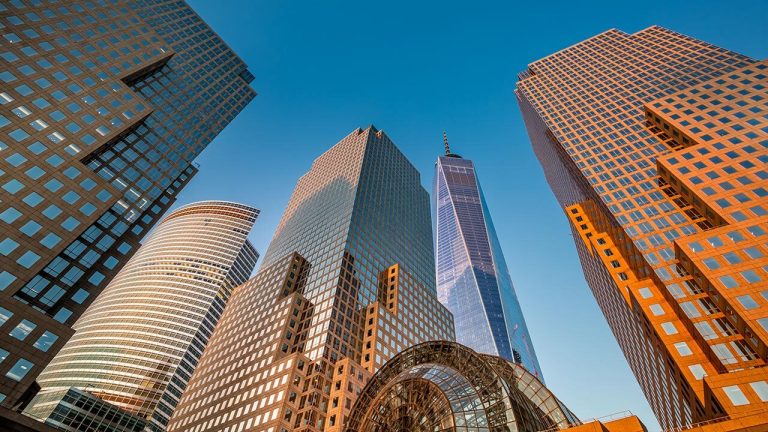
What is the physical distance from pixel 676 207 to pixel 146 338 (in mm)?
163423

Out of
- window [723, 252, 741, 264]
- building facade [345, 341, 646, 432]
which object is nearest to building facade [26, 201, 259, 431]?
building facade [345, 341, 646, 432]

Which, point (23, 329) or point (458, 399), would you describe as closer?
point (458, 399)

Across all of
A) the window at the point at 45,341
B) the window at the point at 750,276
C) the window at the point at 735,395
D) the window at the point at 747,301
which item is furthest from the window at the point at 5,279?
the window at the point at 750,276

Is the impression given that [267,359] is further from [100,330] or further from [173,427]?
[100,330]

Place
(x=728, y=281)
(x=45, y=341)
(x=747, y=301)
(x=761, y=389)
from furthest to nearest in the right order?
(x=45, y=341) < (x=728, y=281) < (x=747, y=301) < (x=761, y=389)

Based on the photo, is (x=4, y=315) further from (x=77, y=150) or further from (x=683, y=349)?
(x=683, y=349)

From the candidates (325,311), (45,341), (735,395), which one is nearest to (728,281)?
(735,395)

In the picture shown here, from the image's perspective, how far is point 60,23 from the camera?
234 feet

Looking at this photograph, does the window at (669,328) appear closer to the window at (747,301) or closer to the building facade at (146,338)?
the window at (747,301)

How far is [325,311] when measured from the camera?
94125 millimetres

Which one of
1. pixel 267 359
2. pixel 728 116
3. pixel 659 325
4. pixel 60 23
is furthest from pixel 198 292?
pixel 728 116

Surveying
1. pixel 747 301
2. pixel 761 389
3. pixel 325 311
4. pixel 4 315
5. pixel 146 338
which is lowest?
pixel 761 389

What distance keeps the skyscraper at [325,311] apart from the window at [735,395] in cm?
5499

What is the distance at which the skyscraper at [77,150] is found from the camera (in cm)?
5078
